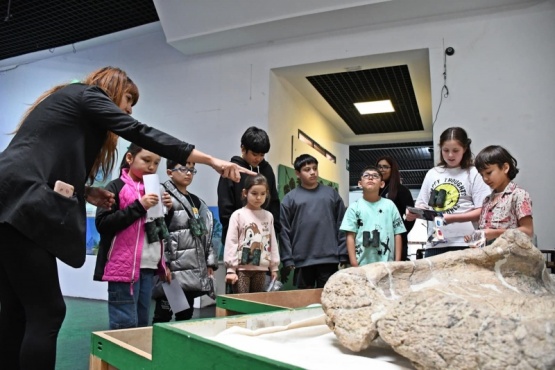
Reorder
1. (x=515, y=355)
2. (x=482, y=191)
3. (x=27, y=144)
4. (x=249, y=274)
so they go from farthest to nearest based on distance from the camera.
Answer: (x=249, y=274) < (x=482, y=191) < (x=27, y=144) < (x=515, y=355)

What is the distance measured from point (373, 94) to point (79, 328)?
4246 millimetres

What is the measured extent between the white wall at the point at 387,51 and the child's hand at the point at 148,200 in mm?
2657

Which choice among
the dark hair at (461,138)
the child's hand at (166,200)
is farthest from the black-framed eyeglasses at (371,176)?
the child's hand at (166,200)

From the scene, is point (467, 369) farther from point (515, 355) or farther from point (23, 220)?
point (23, 220)

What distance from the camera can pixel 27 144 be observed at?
1.27 m

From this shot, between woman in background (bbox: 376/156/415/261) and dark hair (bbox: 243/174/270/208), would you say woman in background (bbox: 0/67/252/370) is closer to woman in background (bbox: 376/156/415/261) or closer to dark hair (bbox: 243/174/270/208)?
dark hair (bbox: 243/174/270/208)

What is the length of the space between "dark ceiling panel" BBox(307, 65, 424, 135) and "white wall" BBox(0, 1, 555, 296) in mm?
722

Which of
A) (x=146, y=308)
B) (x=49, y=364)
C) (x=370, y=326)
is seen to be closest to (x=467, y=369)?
(x=370, y=326)

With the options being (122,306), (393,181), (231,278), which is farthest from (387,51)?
(122,306)

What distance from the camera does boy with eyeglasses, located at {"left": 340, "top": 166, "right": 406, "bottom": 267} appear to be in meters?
2.63

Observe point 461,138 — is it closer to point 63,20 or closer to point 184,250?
point 184,250

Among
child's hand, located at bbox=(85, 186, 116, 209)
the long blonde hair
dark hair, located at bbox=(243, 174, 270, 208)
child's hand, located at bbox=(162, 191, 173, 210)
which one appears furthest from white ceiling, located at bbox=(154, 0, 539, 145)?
child's hand, located at bbox=(85, 186, 116, 209)

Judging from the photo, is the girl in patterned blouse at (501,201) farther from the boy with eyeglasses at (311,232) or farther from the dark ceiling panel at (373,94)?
the dark ceiling panel at (373,94)

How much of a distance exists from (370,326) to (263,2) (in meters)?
3.61
